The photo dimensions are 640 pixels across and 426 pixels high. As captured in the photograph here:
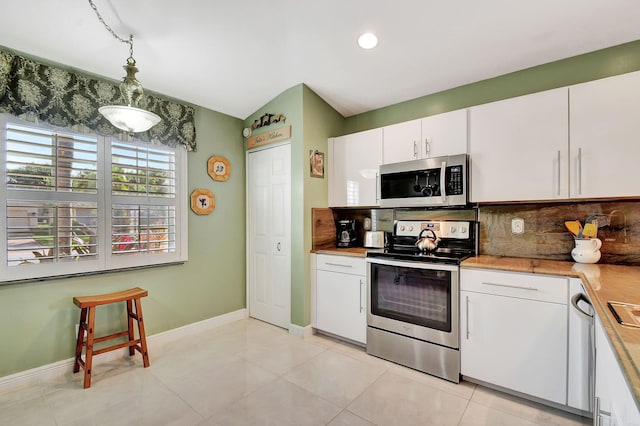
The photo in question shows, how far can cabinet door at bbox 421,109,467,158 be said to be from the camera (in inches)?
95.7

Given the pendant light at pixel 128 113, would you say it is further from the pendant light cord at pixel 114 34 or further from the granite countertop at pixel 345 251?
the granite countertop at pixel 345 251

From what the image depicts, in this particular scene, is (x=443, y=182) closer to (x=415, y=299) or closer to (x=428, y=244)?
(x=428, y=244)

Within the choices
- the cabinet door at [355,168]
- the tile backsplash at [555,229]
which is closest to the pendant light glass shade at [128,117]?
the cabinet door at [355,168]

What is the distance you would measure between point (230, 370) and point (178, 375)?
0.39m

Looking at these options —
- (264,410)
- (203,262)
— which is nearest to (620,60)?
(264,410)

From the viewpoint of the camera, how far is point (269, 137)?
3281mm

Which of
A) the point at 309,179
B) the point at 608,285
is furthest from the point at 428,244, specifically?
the point at 309,179

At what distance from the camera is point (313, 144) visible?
10.2 ft

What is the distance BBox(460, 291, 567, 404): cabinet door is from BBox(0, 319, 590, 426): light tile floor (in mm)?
140

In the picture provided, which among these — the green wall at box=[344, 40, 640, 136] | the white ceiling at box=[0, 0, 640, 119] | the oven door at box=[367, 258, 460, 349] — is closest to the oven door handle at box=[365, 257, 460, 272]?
the oven door at box=[367, 258, 460, 349]

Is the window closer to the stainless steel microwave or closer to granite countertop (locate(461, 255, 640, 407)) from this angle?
the stainless steel microwave

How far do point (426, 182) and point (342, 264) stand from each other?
1.07 m

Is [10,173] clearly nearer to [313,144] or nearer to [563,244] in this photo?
[313,144]

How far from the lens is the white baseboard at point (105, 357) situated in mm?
2137
